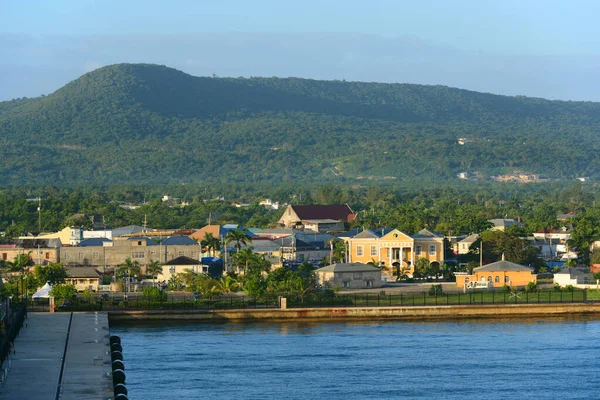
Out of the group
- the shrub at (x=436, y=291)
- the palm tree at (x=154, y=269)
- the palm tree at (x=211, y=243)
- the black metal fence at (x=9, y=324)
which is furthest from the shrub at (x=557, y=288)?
the black metal fence at (x=9, y=324)

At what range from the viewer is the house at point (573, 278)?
68375 mm

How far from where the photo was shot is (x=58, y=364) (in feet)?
124

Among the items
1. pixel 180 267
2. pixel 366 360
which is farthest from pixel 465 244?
pixel 366 360

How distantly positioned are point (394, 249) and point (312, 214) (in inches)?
1541

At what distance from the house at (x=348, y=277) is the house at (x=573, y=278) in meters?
8.79

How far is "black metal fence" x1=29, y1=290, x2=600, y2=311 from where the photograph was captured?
58.3m

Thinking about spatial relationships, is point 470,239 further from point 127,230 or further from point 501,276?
point 127,230

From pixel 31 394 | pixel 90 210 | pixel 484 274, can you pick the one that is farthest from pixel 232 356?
pixel 90 210

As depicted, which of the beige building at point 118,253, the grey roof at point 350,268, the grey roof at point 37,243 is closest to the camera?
the grey roof at point 350,268

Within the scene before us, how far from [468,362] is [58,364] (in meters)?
13.1

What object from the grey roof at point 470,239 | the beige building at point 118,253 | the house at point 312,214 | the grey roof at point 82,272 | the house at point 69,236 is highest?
the house at point 312,214

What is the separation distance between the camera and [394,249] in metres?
78.6

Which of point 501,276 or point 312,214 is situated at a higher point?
point 312,214

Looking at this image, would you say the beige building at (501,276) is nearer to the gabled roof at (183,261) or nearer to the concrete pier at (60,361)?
the gabled roof at (183,261)
